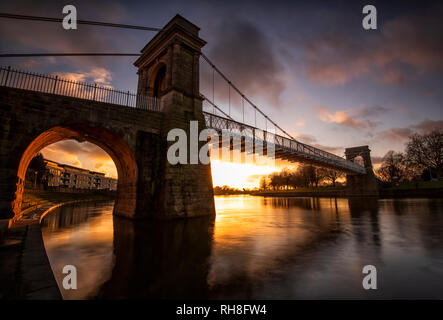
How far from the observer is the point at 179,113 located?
1312 centimetres

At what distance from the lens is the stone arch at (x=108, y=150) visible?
32.3ft

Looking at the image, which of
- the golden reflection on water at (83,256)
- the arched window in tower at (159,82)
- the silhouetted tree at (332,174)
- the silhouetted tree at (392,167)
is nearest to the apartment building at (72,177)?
the arched window in tower at (159,82)

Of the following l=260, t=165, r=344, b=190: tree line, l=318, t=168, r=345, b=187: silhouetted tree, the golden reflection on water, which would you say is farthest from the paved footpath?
l=318, t=168, r=345, b=187: silhouetted tree

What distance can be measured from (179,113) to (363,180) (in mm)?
48106

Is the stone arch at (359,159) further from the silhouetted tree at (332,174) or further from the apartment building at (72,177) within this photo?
the apartment building at (72,177)

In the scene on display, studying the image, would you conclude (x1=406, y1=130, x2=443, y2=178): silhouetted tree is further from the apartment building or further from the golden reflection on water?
the apartment building

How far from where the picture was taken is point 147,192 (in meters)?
11.7

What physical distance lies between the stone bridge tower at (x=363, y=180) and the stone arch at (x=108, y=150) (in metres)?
49.6

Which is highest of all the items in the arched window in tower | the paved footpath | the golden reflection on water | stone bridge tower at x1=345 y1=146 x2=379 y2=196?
the arched window in tower

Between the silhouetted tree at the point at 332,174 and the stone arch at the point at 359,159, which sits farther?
the silhouetted tree at the point at 332,174

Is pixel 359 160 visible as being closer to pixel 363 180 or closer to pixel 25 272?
pixel 363 180

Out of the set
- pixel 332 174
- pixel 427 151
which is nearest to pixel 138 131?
pixel 427 151

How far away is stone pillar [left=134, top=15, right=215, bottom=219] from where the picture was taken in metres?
11.9

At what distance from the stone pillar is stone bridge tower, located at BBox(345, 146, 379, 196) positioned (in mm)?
44661
